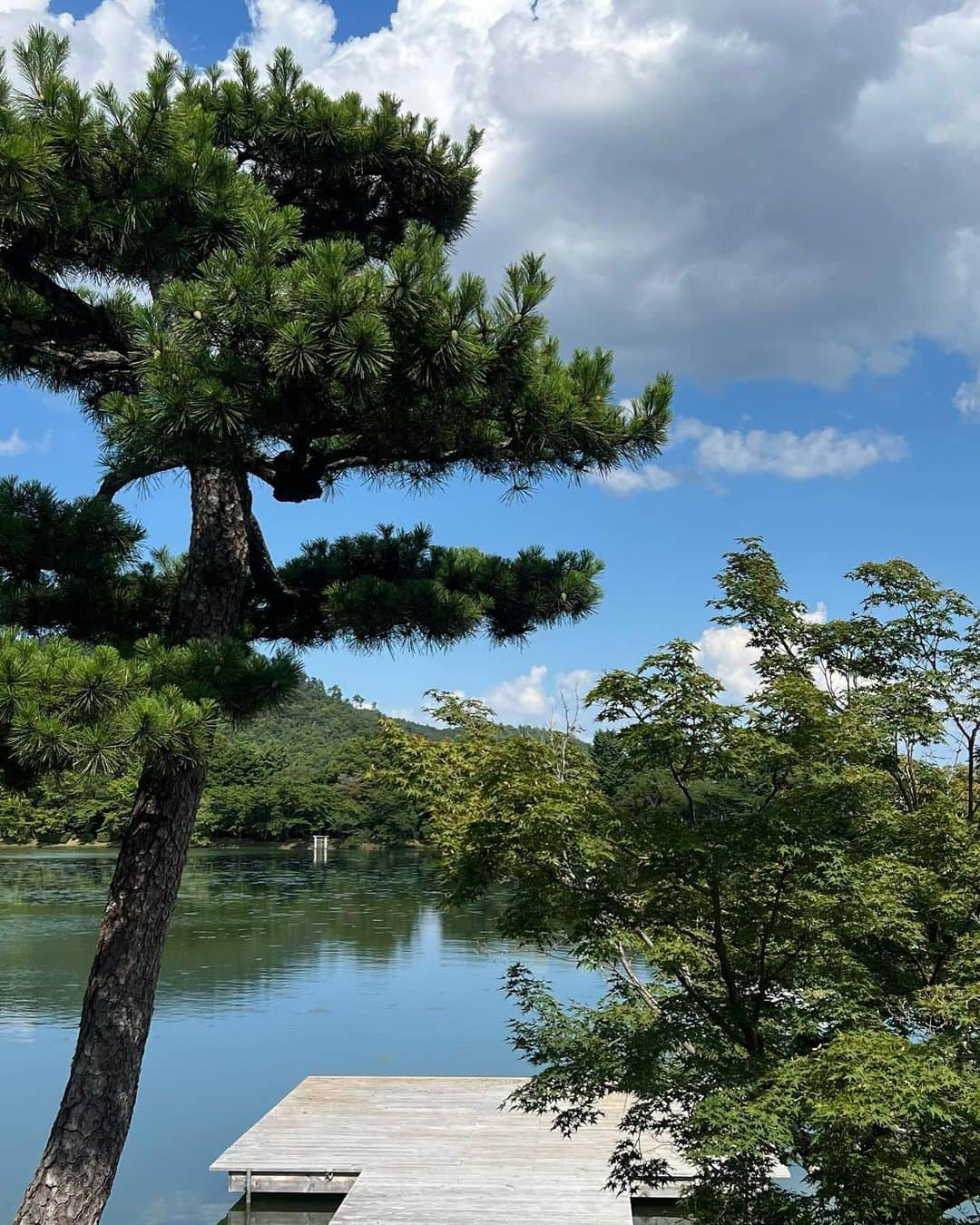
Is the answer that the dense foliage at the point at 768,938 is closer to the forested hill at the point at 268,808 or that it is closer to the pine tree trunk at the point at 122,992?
the pine tree trunk at the point at 122,992

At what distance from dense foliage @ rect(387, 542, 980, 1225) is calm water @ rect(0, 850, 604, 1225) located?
368 cm

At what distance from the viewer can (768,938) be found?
3.65m

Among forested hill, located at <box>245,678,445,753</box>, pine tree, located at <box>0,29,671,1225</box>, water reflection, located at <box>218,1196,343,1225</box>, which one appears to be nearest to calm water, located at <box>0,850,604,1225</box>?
water reflection, located at <box>218,1196,343,1225</box>

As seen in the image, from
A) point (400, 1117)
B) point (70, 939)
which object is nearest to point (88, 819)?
point (70, 939)

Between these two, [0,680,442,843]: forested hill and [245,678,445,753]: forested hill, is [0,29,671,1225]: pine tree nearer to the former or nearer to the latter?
[0,680,442,843]: forested hill

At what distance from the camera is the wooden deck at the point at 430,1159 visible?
5.73 meters

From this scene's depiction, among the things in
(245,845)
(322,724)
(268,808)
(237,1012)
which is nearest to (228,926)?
(237,1012)

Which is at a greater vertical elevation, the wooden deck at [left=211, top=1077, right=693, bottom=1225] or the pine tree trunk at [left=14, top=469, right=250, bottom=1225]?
the pine tree trunk at [left=14, top=469, right=250, bottom=1225]

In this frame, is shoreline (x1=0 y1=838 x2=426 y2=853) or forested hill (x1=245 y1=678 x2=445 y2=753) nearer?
shoreline (x1=0 y1=838 x2=426 y2=853)

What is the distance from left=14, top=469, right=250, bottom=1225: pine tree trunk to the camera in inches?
155

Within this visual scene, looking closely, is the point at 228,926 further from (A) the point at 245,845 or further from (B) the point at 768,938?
(A) the point at 245,845

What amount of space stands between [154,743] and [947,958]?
114 inches

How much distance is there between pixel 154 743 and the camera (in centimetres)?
325

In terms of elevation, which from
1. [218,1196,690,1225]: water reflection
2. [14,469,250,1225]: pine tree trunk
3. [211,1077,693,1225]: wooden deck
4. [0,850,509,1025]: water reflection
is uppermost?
[14,469,250,1225]: pine tree trunk
